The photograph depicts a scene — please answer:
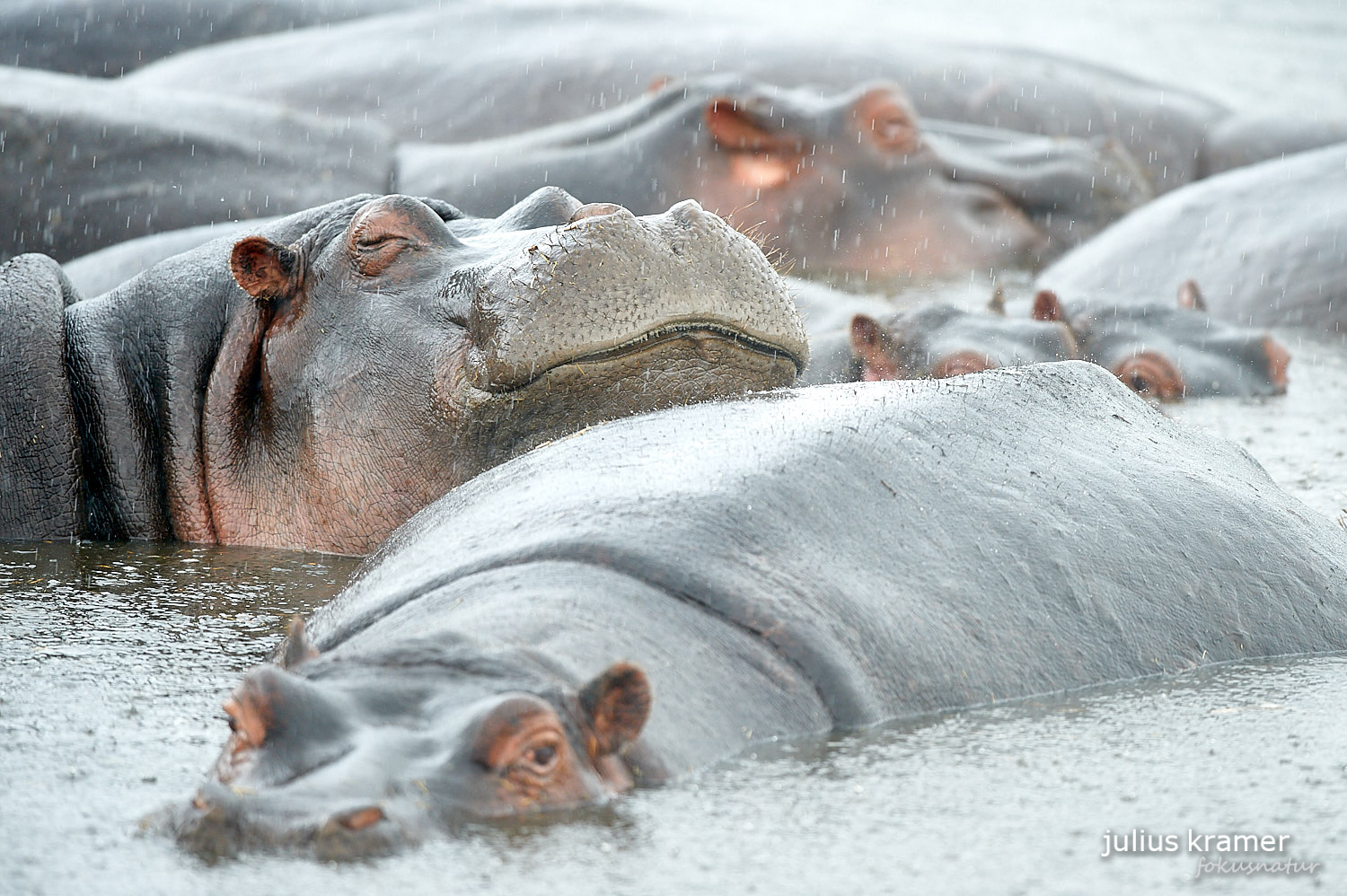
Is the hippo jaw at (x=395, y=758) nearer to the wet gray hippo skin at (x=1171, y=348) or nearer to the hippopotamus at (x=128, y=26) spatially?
the wet gray hippo skin at (x=1171, y=348)

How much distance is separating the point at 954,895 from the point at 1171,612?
1077 millimetres

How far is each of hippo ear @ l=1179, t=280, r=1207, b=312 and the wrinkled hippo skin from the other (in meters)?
4.93

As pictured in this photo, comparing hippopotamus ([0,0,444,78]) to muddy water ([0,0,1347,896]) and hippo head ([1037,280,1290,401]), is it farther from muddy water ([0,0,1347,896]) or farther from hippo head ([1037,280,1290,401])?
muddy water ([0,0,1347,896])

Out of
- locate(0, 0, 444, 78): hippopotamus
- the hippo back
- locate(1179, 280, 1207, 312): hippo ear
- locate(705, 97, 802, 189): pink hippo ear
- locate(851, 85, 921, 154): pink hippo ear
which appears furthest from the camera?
locate(0, 0, 444, 78): hippopotamus

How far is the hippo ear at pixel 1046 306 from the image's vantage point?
696 cm

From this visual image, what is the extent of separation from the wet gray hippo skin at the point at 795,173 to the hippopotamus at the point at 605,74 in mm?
1910

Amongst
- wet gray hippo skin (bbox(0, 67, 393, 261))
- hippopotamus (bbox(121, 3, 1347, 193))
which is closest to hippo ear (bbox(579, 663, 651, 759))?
wet gray hippo skin (bbox(0, 67, 393, 261))

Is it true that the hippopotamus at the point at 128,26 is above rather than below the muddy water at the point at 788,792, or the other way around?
above

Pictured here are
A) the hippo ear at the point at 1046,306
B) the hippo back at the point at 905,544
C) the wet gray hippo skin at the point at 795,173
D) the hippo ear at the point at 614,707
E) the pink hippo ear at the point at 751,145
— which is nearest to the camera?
the hippo ear at the point at 614,707

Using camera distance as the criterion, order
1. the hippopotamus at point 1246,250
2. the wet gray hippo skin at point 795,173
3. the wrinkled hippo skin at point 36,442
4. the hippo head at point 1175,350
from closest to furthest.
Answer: the wrinkled hippo skin at point 36,442 → the hippo head at point 1175,350 → the hippopotamus at point 1246,250 → the wet gray hippo skin at point 795,173

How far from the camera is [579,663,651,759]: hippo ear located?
6.72ft

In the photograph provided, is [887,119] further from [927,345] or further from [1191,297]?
[927,345]

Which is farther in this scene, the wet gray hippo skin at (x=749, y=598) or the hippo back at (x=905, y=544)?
the hippo back at (x=905, y=544)

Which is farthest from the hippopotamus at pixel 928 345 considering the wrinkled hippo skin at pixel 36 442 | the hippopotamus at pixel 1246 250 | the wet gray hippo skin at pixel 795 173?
the wrinkled hippo skin at pixel 36 442
